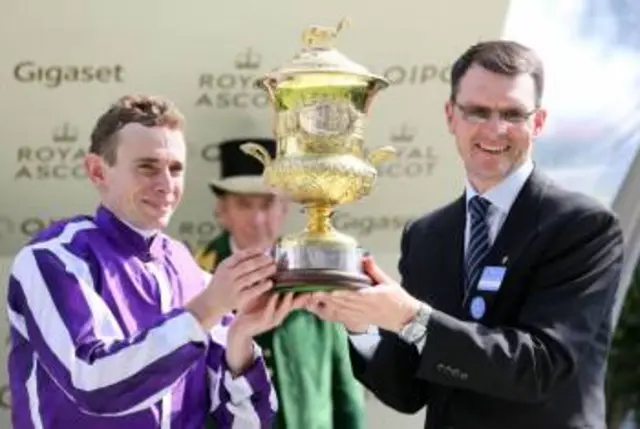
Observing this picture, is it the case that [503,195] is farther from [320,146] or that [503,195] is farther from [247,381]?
[247,381]

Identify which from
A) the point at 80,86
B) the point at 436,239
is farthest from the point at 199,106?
the point at 436,239

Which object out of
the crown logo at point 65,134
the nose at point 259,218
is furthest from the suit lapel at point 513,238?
the crown logo at point 65,134

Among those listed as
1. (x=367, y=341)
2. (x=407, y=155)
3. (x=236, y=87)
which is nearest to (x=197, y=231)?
(x=236, y=87)

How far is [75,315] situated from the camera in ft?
11.3

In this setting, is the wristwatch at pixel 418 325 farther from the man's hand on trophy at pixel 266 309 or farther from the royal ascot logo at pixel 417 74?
the royal ascot logo at pixel 417 74

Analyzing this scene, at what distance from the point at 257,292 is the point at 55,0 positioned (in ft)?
8.49

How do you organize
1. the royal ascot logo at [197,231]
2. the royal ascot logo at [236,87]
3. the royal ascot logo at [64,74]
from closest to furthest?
the royal ascot logo at [64,74] → the royal ascot logo at [236,87] → the royal ascot logo at [197,231]

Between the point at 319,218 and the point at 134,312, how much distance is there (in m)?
0.51

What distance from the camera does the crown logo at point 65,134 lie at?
227 inches

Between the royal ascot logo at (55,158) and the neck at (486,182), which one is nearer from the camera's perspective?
the neck at (486,182)

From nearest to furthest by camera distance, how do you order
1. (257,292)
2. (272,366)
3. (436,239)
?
(257,292) < (436,239) < (272,366)

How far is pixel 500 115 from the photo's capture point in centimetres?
351

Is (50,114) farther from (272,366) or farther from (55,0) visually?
(272,366)

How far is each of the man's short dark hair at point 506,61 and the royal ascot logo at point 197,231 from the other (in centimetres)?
251
